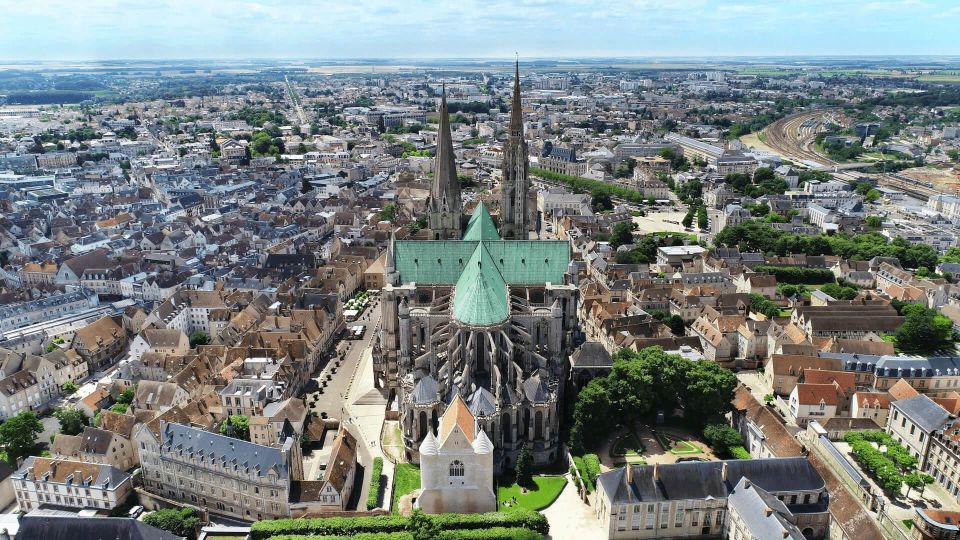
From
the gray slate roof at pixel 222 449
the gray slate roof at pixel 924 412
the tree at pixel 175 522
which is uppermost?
the gray slate roof at pixel 222 449

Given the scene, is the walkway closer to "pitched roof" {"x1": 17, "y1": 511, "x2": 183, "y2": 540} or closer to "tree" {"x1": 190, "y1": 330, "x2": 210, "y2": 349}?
"pitched roof" {"x1": 17, "y1": 511, "x2": 183, "y2": 540}

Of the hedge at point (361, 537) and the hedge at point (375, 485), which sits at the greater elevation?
the hedge at point (361, 537)

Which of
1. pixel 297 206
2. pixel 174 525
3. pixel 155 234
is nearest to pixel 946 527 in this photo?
pixel 174 525

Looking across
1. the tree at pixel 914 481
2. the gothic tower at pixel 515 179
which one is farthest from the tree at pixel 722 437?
the gothic tower at pixel 515 179

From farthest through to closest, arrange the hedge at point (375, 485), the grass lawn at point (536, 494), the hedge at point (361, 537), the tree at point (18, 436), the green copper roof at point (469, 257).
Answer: the green copper roof at point (469, 257) → the tree at point (18, 436) → the grass lawn at point (536, 494) → the hedge at point (375, 485) → the hedge at point (361, 537)

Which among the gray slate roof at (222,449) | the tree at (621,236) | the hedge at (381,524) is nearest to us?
the hedge at (381,524)

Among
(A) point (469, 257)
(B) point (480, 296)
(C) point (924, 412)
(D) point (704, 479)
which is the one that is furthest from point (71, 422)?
(C) point (924, 412)

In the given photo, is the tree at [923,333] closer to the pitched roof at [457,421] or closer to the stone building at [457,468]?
the stone building at [457,468]
